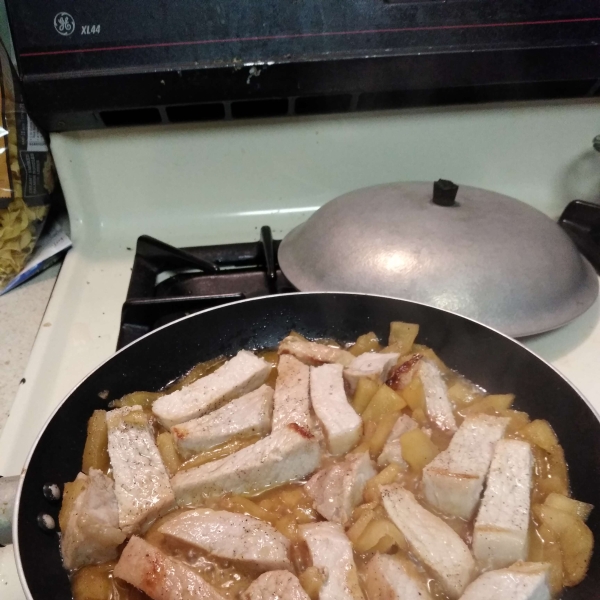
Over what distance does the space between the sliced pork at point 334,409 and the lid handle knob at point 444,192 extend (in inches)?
15.8

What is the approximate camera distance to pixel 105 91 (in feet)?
3.36

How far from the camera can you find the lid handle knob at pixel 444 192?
103 cm

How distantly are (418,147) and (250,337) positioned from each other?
642mm

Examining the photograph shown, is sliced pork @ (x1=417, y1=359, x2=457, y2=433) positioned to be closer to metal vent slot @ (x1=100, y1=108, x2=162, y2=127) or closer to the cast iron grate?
the cast iron grate

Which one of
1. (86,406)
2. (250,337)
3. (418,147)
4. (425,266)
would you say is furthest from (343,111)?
(86,406)

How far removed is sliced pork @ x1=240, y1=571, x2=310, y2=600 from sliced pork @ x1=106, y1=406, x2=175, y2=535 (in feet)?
0.57

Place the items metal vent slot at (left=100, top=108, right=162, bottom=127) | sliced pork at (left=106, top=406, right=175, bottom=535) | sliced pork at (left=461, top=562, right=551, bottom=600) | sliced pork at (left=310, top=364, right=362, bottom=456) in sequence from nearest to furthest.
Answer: sliced pork at (left=461, top=562, right=551, bottom=600)
sliced pork at (left=106, top=406, right=175, bottom=535)
sliced pork at (left=310, top=364, right=362, bottom=456)
metal vent slot at (left=100, top=108, right=162, bottom=127)

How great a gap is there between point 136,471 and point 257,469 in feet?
0.59

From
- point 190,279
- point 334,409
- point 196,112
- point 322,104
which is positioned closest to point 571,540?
point 334,409

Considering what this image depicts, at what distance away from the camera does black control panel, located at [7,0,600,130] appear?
0.98m

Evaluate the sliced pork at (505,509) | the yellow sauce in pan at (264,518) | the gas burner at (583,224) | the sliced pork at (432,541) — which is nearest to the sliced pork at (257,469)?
the yellow sauce in pan at (264,518)

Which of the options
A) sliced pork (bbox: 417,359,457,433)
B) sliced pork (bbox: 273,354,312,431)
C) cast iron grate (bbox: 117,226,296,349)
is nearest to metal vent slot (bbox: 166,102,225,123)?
cast iron grate (bbox: 117,226,296,349)

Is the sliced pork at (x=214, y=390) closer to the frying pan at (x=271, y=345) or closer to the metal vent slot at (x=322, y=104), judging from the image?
the frying pan at (x=271, y=345)

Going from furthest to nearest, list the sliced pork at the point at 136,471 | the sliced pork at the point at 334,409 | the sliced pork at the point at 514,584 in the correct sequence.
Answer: the sliced pork at the point at 334,409 < the sliced pork at the point at 136,471 < the sliced pork at the point at 514,584
